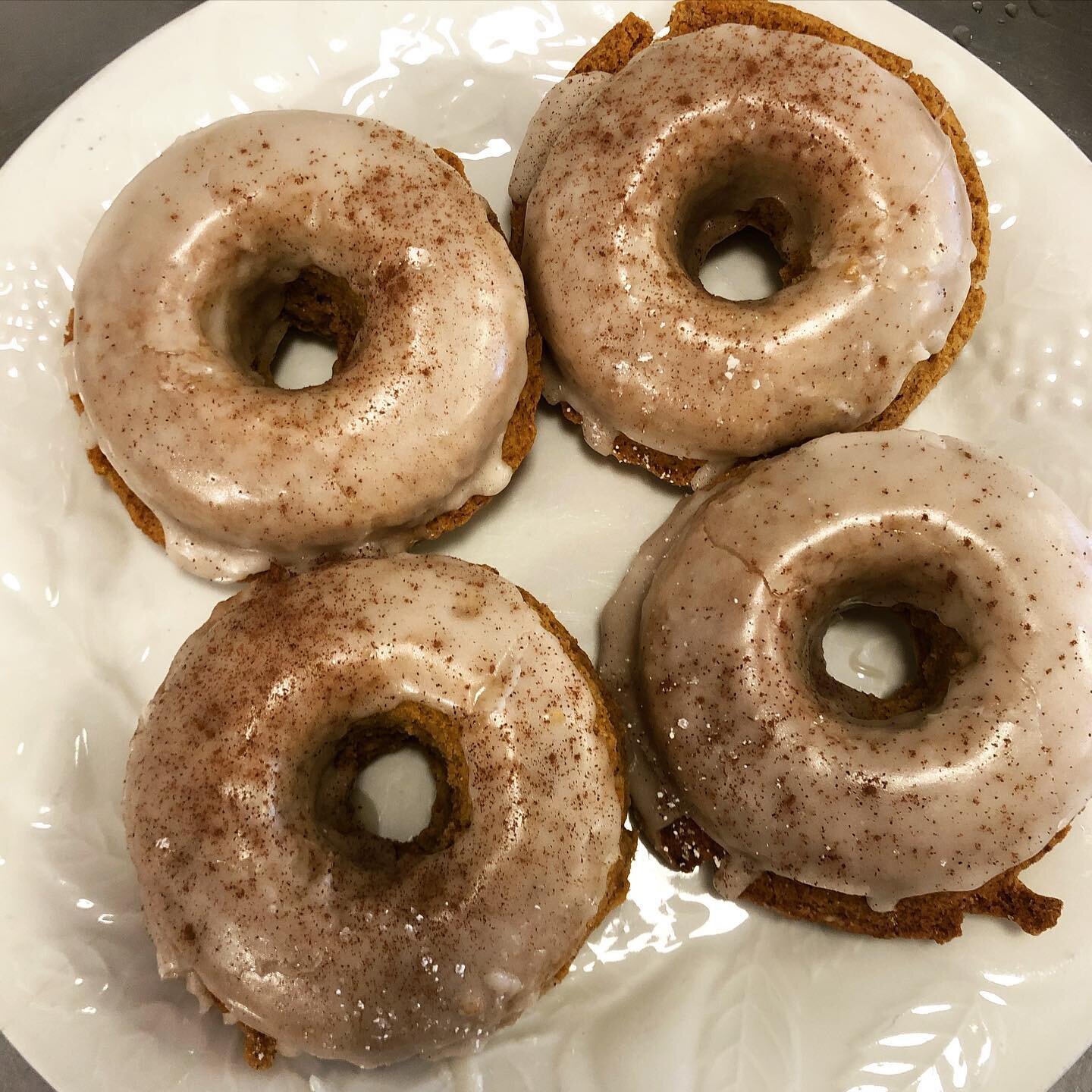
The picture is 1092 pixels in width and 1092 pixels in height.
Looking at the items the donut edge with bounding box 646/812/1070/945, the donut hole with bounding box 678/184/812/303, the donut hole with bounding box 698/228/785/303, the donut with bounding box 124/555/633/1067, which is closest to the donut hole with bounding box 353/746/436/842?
the donut with bounding box 124/555/633/1067

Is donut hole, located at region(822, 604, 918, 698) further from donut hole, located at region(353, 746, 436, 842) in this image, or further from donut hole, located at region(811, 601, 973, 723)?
donut hole, located at region(353, 746, 436, 842)

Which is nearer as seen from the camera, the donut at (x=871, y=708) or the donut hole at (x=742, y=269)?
the donut at (x=871, y=708)

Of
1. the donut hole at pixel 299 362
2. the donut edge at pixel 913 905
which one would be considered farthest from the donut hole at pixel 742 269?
the donut edge at pixel 913 905

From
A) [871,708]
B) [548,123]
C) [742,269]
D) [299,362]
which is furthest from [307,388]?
[871,708]

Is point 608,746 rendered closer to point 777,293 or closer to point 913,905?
point 913,905

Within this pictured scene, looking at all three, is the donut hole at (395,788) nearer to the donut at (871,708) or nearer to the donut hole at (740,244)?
the donut at (871,708)

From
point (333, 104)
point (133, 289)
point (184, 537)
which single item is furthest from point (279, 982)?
point (333, 104)
